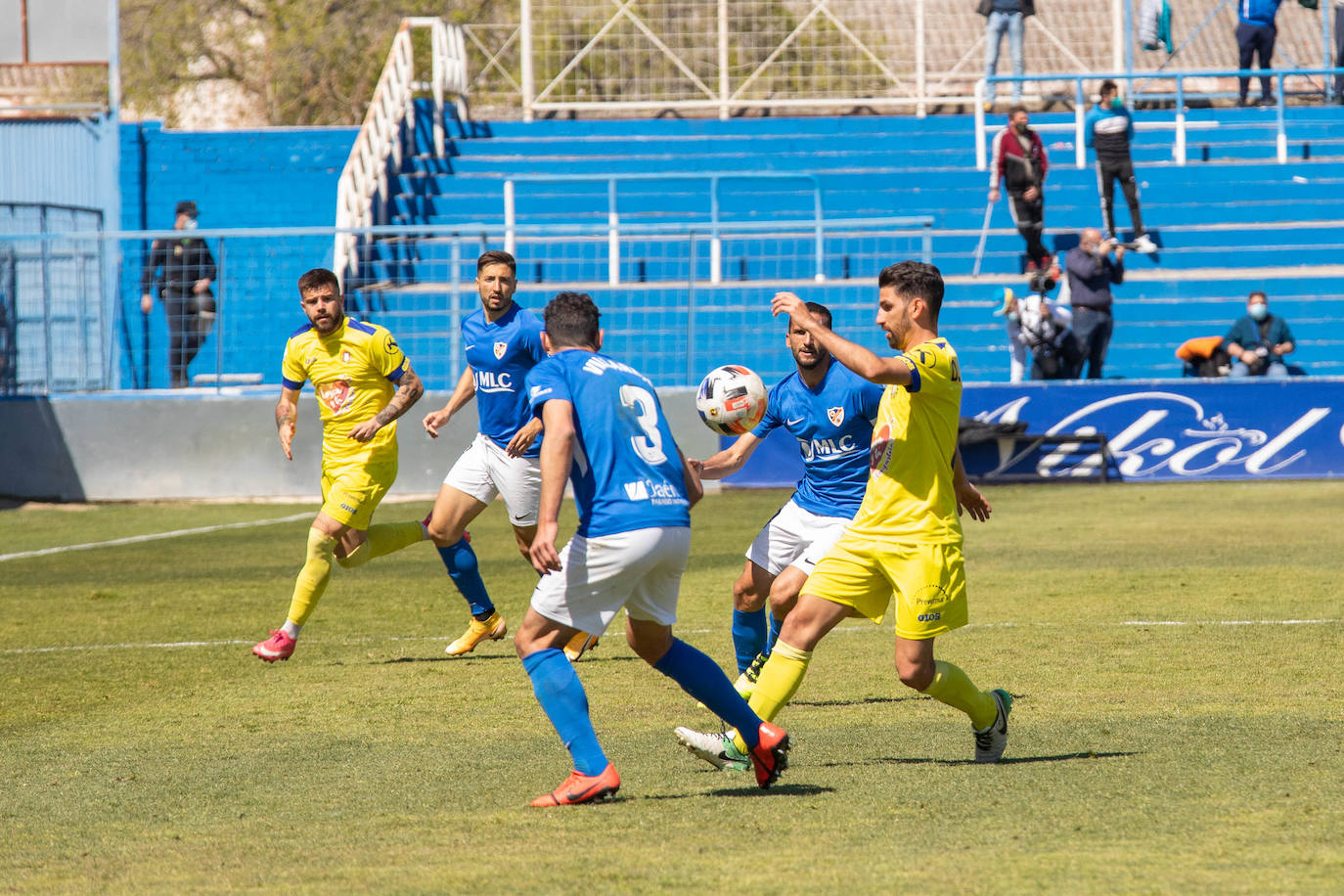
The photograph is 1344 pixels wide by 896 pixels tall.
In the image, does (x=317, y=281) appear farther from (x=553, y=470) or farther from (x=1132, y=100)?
(x=1132, y=100)

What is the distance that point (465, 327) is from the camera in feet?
32.3

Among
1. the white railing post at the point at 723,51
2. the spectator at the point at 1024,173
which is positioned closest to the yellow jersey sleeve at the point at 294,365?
the spectator at the point at 1024,173

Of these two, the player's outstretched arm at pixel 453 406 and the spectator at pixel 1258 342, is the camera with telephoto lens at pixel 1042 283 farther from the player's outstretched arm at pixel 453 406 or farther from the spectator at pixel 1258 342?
the player's outstretched arm at pixel 453 406

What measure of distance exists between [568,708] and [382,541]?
14.5 feet

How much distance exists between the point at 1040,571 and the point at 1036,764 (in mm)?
6214

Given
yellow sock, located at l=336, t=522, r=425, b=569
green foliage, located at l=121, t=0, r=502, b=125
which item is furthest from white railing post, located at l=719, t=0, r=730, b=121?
yellow sock, located at l=336, t=522, r=425, b=569

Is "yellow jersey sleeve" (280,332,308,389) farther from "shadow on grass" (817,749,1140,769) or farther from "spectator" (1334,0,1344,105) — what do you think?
"spectator" (1334,0,1344,105)

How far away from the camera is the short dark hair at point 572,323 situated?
593cm

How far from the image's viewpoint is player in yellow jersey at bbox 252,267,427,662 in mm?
9602

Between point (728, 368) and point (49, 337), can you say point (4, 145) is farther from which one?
point (728, 368)

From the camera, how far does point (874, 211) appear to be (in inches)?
1037

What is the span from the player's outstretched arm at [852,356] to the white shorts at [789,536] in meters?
1.82

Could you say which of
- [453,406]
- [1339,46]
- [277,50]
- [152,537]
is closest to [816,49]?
[1339,46]

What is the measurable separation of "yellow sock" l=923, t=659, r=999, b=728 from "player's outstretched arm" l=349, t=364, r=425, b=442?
4.17 m
